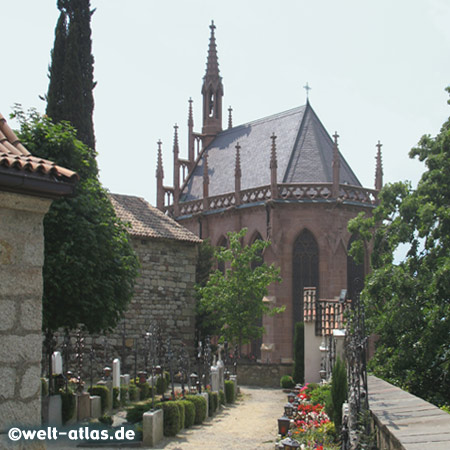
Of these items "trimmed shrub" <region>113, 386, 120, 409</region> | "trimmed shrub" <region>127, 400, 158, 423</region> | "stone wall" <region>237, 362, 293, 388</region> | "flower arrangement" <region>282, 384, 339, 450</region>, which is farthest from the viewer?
"stone wall" <region>237, 362, 293, 388</region>

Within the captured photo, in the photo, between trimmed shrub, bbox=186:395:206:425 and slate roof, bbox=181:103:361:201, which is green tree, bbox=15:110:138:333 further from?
slate roof, bbox=181:103:361:201

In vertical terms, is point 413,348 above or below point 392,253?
below

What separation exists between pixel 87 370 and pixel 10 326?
58.3 ft

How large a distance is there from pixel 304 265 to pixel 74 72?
59.9ft

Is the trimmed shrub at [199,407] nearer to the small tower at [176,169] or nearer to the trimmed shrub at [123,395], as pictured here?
the trimmed shrub at [123,395]

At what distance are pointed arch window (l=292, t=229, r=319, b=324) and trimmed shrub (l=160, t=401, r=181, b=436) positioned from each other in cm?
2243

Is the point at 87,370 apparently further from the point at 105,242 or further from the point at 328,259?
the point at 328,259

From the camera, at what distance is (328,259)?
3591cm

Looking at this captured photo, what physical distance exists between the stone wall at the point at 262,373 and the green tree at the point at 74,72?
12.7 metres

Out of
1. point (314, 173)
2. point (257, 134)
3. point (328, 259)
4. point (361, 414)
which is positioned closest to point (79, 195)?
point (361, 414)

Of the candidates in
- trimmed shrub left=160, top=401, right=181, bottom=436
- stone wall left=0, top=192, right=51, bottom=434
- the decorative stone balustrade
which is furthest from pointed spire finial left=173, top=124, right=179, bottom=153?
stone wall left=0, top=192, right=51, bottom=434

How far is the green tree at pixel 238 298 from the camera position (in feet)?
97.6

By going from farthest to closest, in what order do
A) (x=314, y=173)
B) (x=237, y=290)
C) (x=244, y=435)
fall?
(x=314, y=173) → (x=237, y=290) → (x=244, y=435)

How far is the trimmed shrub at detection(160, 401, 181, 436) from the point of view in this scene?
14086 millimetres
